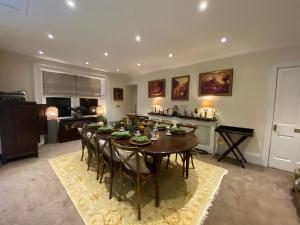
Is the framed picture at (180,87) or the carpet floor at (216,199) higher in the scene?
the framed picture at (180,87)

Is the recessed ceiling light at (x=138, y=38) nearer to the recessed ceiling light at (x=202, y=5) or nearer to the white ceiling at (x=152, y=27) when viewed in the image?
the white ceiling at (x=152, y=27)

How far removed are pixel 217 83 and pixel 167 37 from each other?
1.96 meters

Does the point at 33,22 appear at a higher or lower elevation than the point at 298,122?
higher

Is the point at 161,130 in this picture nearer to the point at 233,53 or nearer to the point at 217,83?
the point at 217,83

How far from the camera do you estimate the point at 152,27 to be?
2400mm

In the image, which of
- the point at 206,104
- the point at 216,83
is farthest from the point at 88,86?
the point at 216,83

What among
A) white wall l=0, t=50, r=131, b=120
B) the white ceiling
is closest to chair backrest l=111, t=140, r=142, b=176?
the white ceiling

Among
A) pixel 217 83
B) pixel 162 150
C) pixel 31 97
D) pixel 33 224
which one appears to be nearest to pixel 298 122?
pixel 217 83

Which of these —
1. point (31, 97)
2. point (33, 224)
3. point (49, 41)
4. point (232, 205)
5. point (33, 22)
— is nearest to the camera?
point (33, 224)

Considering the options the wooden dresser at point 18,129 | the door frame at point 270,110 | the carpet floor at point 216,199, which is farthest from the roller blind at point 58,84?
the door frame at point 270,110

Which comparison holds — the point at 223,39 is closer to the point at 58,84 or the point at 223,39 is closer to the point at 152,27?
the point at 152,27

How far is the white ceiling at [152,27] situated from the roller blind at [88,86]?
1.71 meters

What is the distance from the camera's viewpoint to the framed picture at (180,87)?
4.51m

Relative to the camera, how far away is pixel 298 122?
2.86m
